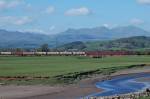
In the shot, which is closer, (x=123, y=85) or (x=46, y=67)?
(x=123, y=85)

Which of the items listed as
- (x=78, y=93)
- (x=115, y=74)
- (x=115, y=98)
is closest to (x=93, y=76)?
(x=115, y=74)

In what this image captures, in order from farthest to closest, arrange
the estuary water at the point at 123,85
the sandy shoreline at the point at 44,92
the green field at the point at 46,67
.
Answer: the green field at the point at 46,67 → the estuary water at the point at 123,85 → the sandy shoreline at the point at 44,92

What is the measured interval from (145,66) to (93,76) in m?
41.4

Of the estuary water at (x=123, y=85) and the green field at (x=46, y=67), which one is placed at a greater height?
the green field at (x=46, y=67)

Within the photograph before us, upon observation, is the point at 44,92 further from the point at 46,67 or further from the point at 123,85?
the point at 46,67

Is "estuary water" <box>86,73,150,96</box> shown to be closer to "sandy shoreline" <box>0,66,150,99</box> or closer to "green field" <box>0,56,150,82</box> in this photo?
"sandy shoreline" <box>0,66,150,99</box>

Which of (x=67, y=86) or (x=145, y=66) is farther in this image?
(x=145, y=66)

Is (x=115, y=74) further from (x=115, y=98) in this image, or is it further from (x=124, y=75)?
(x=115, y=98)

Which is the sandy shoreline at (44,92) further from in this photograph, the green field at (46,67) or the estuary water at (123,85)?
the green field at (46,67)

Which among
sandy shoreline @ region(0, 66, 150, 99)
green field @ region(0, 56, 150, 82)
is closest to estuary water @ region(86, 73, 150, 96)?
sandy shoreline @ region(0, 66, 150, 99)

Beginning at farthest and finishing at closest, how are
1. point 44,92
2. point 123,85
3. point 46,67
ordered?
point 46,67
point 123,85
point 44,92

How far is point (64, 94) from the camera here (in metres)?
69.1

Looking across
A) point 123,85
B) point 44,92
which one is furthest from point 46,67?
point 44,92

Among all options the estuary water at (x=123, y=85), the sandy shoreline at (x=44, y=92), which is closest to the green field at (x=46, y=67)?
the estuary water at (x=123, y=85)
